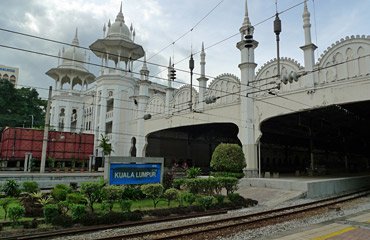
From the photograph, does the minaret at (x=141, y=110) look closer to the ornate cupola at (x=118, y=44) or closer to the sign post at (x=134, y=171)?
the ornate cupola at (x=118, y=44)

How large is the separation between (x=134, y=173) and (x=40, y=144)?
22.0m

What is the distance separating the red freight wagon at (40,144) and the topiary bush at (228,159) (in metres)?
20.7

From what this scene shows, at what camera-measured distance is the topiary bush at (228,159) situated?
20.8m

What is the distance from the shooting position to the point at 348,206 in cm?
1431

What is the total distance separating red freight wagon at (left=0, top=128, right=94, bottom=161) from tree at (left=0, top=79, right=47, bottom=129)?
21.8m

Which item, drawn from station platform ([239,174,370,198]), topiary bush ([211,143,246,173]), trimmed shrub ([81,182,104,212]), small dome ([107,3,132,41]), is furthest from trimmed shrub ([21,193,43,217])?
small dome ([107,3,132,41])

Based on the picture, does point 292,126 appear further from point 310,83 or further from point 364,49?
point 364,49

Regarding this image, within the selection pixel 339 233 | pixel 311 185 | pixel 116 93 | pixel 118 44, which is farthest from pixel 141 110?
pixel 339 233

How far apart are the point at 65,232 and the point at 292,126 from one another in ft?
94.2

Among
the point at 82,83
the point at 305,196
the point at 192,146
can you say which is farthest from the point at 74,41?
the point at 305,196

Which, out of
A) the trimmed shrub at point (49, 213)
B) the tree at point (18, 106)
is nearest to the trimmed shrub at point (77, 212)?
the trimmed shrub at point (49, 213)

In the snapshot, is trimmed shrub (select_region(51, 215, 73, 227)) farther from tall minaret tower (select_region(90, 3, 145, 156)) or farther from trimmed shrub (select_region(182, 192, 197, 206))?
tall minaret tower (select_region(90, 3, 145, 156))

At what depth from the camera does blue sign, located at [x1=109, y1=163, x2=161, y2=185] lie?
47.0 feet

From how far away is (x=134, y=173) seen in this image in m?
15.1
